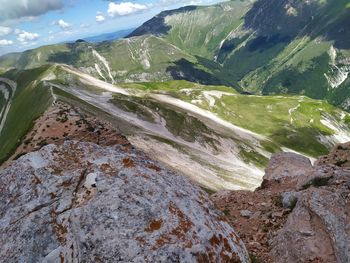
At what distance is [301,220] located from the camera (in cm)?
2219

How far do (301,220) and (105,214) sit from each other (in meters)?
11.4

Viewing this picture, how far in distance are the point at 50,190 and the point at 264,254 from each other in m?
11.6

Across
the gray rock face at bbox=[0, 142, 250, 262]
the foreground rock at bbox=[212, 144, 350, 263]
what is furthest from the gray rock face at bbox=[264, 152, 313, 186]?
the gray rock face at bbox=[0, 142, 250, 262]

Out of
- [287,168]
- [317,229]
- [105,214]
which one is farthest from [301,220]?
[287,168]

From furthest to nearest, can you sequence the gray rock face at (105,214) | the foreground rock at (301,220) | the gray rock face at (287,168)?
the gray rock face at (287,168), the foreground rock at (301,220), the gray rock face at (105,214)

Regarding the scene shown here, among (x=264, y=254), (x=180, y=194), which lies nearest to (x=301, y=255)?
(x=264, y=254)

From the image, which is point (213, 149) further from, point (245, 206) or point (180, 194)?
point (180, 194)

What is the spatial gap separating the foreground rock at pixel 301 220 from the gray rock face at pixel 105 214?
4008 millimetres

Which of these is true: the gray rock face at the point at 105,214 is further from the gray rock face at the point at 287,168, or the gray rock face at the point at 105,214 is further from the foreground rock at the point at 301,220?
the gray rock face at the point at 287,168

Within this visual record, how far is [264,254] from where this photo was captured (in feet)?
69.9

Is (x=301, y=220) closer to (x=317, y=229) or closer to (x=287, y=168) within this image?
(x=317, y=229)

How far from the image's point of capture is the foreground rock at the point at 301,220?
20.5m

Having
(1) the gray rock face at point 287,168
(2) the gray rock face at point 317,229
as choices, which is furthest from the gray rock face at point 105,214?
(1) the gray rock face at point 287,168

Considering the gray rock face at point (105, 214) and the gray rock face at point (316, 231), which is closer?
the gray rock face at point (105, 214)
